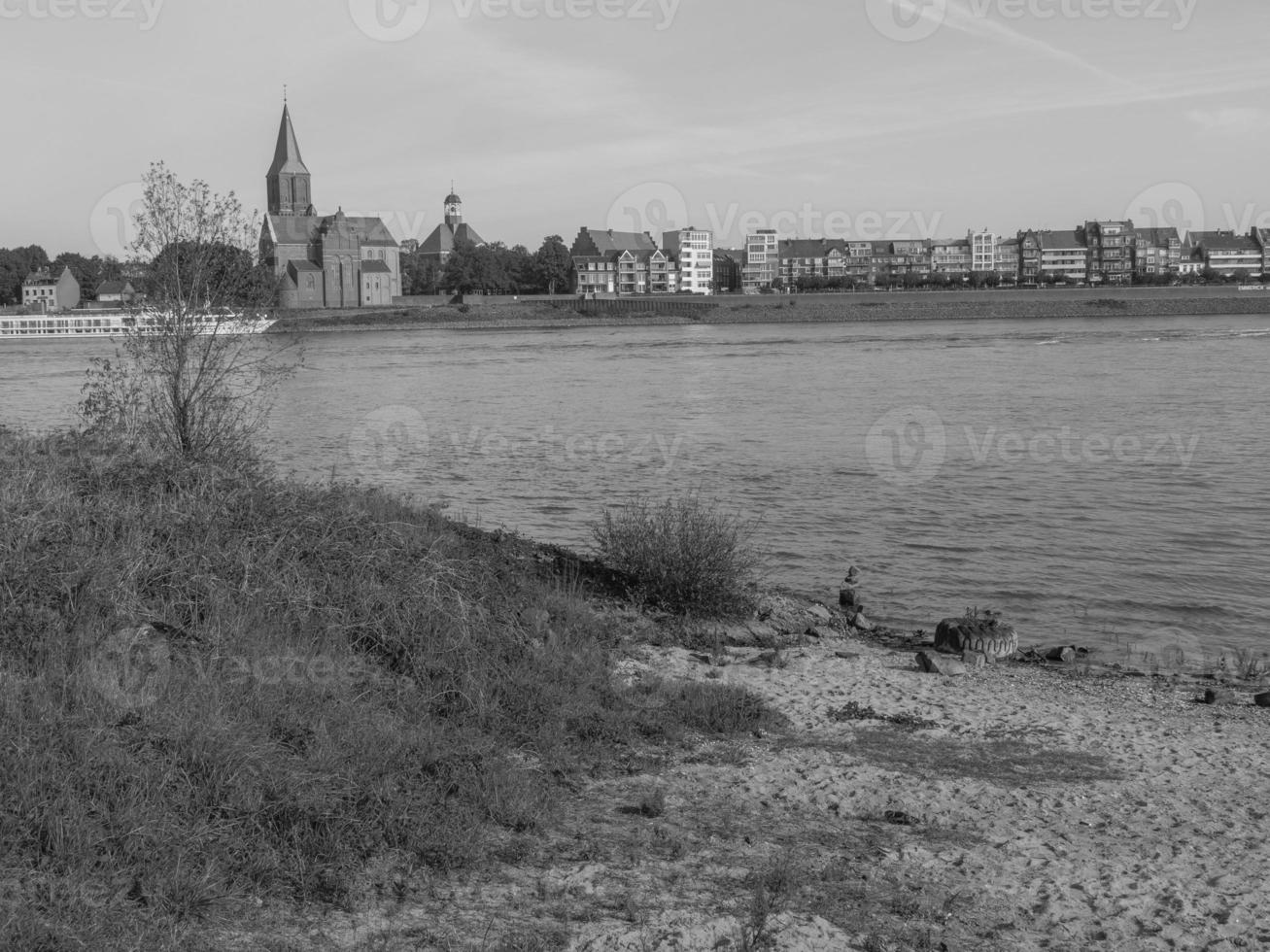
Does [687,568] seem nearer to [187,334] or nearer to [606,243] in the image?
[187,334]

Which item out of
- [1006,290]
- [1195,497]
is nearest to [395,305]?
[1006,290]

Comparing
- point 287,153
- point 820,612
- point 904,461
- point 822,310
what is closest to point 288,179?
point 287,153

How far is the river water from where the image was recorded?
15.3m

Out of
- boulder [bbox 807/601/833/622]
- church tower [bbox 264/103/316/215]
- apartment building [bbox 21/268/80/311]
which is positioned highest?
church tower [bbox 264/103/316/215]

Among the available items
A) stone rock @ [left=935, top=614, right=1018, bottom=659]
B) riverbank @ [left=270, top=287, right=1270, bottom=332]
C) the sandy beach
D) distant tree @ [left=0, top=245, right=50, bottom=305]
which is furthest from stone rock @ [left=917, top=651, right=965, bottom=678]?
distant tree @ [left=0, top=245, right=50, bottom=305]

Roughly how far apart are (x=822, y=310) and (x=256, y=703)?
125 m

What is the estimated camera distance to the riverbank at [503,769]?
5.91 metres

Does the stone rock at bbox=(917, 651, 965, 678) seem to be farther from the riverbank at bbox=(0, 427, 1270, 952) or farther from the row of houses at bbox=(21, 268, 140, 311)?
the row of houses at bbox=(21, 268, 140, 311)

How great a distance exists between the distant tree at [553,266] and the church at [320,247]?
67.2ft

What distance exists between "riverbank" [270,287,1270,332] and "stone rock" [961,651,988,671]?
109m

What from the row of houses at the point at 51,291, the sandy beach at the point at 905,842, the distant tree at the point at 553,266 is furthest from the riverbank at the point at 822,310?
the sandy beach at the point at 905,842

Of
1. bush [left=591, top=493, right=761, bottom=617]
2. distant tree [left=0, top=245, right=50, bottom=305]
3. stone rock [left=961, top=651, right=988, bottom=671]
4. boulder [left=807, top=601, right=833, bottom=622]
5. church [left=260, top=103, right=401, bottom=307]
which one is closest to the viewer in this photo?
stone rock [left=961, top=651, right=988, bottom=671]

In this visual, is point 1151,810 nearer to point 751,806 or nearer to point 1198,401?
point 751,806

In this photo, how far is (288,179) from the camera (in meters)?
155
